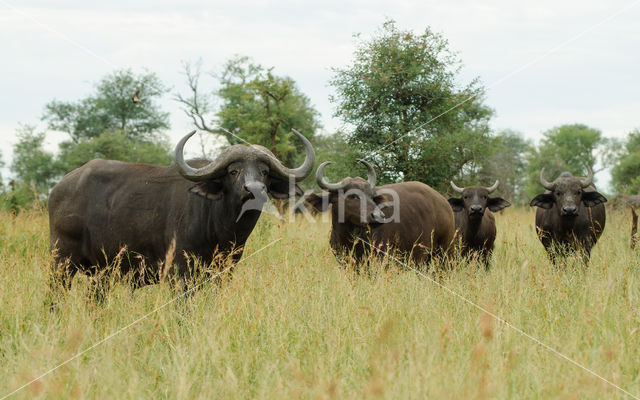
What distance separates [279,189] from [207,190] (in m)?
0.81

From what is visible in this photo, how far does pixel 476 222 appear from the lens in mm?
9477

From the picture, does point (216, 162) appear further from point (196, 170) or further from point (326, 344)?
point (326, 344)

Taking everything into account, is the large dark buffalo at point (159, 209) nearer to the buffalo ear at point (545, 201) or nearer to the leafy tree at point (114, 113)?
the buffalo ear at point (545, 201)

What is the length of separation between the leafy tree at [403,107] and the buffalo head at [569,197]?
6499 millimetres

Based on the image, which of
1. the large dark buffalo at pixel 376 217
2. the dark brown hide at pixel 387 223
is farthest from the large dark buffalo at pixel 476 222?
the large dark buffalo at pixel 376 217

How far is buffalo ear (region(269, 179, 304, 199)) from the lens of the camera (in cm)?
550

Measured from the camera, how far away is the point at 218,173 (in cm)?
515

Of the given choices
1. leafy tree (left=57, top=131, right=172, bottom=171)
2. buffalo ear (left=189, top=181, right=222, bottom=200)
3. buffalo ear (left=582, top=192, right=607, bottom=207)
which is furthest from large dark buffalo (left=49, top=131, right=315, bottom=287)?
leafy tree (left=57, top=131, right=172, bottom=171)

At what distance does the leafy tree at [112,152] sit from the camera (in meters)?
41.4

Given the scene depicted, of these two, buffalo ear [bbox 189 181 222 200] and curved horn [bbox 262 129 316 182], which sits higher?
curved horn [bbox 262 129 316 182]

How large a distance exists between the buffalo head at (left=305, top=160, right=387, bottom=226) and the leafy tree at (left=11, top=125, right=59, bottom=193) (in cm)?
4298

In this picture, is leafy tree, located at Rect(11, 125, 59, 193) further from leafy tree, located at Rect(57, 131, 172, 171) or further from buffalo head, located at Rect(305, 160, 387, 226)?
buffalo head, located at Rect(305, 160, 387, 226)

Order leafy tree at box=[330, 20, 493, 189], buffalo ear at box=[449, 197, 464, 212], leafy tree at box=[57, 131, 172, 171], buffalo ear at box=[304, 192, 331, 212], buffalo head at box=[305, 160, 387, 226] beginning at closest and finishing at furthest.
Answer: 1. buffalo head at box=[305, 160, 387, 226]
2. buffalo ear at box=[304, 192, 331, 212]
3. buffalo ear at box=[449, 197, 464, 212]
4. leafy tree at box=[330, 20, 493, 189]
5. leafy tree at box=[57, 131, 172, 171]

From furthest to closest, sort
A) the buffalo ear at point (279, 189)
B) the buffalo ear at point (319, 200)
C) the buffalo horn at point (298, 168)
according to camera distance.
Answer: the buffalo ear at point (319, 200) → the buffalo ear at point (279, 189) → the buffalo horn at point (298, 168)
